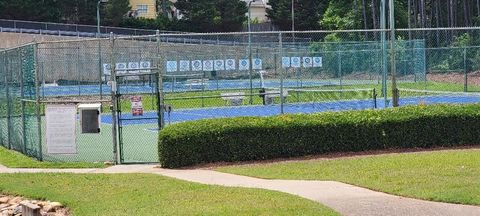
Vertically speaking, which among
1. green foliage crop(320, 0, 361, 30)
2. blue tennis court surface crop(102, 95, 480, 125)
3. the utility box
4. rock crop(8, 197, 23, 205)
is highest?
green foliage crop(320, 0, 361, 30)

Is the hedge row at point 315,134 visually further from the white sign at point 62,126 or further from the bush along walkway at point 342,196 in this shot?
the white sign at point 62,126

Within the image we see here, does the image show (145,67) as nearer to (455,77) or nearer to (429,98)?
(429,98)

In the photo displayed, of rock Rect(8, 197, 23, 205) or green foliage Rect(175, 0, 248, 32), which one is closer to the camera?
rock Rect(8, 197, 23, 205)

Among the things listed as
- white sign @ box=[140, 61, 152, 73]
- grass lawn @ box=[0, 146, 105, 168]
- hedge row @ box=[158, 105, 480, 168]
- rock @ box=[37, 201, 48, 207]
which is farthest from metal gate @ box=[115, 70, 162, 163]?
rock @ box=[37, 201, 48, 207]

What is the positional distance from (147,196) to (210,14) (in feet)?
231

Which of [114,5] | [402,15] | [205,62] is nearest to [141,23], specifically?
[114,5]

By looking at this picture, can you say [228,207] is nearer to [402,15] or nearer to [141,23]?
[402,15]

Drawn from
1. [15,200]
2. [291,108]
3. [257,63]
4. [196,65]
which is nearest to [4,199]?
[15,200]

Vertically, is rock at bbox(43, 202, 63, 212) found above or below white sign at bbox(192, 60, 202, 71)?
below

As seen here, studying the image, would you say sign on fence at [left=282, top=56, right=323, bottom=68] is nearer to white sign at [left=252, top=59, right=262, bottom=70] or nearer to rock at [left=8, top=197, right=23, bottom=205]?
white sign at [left=252, top=59, right=262, bottom=70]

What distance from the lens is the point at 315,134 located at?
55.6ft

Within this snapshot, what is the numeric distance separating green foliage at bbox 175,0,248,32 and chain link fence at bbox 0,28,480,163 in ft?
127

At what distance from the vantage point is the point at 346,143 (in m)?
17.1

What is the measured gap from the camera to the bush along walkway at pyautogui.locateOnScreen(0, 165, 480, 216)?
34.0 ft
